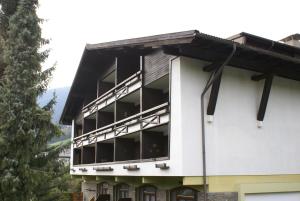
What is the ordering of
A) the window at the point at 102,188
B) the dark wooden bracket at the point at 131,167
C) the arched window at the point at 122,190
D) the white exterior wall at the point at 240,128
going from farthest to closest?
the window at the point at 102,188, the arched window at the point at 122,190, the dark wooden bracket at the point at 131,167, the white exterior wall at the point at 240,128

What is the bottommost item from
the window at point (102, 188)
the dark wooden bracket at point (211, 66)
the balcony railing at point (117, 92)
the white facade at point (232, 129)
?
the window at point (102, 188)

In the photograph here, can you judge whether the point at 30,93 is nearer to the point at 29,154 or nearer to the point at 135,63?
the point at 29,154

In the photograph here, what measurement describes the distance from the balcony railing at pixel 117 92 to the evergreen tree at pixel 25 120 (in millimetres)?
3636

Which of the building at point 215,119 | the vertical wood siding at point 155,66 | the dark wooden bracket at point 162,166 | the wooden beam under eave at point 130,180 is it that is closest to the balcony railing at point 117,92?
the building at point 215,119

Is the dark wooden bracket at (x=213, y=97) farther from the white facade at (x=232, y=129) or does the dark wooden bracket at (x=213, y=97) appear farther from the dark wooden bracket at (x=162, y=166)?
the dark wooden bracket at (x=162, y=166)

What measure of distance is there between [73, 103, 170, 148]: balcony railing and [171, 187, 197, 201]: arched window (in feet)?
7.60

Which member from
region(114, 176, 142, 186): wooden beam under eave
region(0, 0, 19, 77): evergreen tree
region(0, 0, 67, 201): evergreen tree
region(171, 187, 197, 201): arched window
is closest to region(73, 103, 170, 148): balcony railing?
region(114, 176, 142, 186): wooden beam under eave

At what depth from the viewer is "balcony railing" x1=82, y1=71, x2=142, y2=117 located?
15508 millimetres

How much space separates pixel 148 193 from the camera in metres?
15.4

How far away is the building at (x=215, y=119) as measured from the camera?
11.6 m

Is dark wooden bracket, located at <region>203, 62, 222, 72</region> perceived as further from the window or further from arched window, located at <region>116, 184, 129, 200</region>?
the window

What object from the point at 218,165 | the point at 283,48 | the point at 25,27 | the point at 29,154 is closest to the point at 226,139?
the point at 218,165

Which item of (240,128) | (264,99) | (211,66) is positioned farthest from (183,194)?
(211,66)

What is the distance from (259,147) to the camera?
42.2 feet
